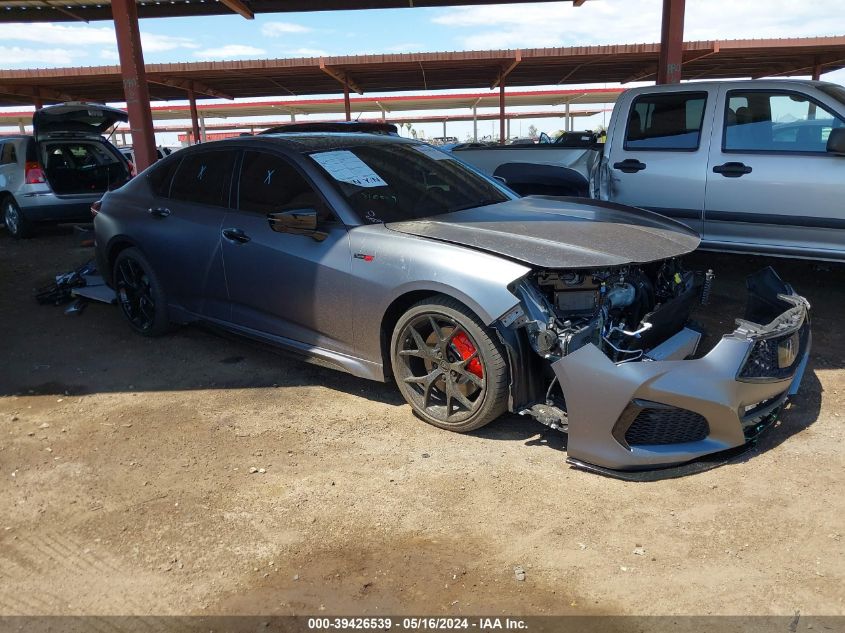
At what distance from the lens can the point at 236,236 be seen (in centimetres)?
436

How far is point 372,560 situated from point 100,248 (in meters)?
4.32

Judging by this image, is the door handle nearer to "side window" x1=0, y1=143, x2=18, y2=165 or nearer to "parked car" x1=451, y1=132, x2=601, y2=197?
"parked car" x1=451, y1=132, x2=601, y2=197

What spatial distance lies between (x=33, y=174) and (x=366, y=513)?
9475 mm

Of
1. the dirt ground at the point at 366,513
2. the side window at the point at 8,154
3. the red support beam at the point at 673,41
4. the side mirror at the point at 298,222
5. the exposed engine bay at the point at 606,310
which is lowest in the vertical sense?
the dirt ground at the point at 366,513

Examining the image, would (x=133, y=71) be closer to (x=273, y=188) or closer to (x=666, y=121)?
(x=273, y=188)

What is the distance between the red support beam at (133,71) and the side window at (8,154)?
177 cm

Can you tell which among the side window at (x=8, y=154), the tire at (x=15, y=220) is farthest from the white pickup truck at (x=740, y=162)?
the side window at (x=8, y=154)

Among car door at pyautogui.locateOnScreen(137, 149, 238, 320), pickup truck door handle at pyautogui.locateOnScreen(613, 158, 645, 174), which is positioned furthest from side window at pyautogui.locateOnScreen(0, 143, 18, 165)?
pickup truck door handle at pyautogui.locateOnScreen(613, 158, 645, 174)

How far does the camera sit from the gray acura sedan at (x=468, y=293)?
304 cm

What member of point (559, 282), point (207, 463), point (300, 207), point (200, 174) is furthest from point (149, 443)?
point (559, 282)

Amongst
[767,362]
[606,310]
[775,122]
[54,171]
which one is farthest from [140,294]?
[54,171]

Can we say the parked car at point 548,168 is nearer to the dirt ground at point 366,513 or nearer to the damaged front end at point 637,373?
the dirt ground at point 366,513

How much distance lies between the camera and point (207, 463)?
345 centimetres

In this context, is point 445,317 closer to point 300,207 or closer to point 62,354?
point 300,207
